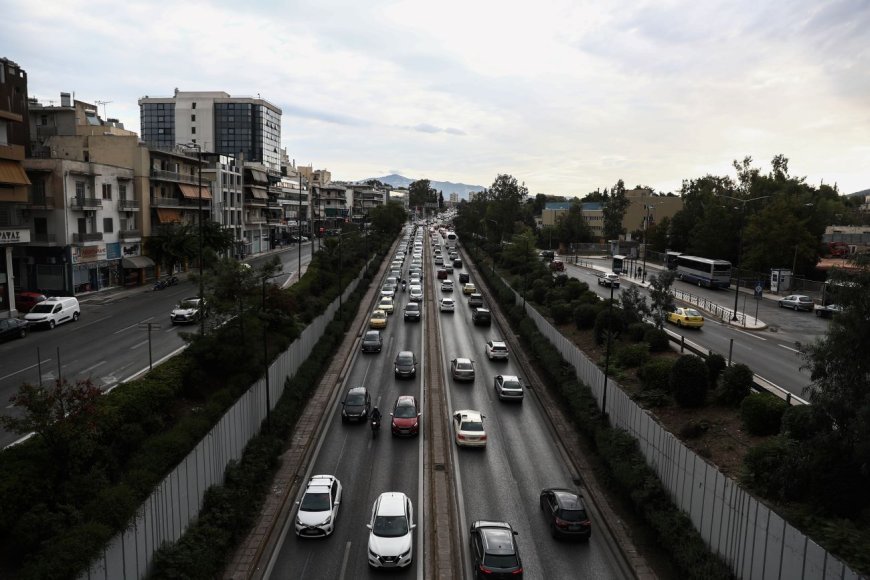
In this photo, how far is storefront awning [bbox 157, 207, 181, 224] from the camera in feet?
224

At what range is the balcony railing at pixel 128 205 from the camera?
202 feet

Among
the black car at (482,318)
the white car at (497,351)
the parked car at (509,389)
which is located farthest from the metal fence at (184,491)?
the black car at (482,318)

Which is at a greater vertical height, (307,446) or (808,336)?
(808,336)

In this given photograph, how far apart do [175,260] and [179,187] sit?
38.5 ft

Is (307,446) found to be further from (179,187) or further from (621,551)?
(179,187)

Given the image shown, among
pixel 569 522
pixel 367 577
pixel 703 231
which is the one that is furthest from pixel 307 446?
pixel 703 231

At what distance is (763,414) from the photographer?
19.6 meters

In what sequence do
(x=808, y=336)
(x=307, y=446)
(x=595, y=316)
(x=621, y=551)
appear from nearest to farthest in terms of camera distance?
(x=621, y=551) < (x=307, y=446) < (x=595, y=316) < (x=808, y=336)

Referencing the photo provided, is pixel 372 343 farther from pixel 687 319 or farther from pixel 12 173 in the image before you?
pixel 12 173

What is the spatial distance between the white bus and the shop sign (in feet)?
214

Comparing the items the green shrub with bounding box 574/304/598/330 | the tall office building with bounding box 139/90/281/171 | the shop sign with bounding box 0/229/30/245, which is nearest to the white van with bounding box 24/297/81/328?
the shop sign with bounding box 0/229/30/245

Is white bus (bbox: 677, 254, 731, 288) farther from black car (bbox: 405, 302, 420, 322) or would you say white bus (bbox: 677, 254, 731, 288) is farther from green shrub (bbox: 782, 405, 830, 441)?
green shrub (bbox: 782, 405, 830, 441)

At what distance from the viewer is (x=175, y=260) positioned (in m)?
66.5

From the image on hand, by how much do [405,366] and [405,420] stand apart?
9.67 m
